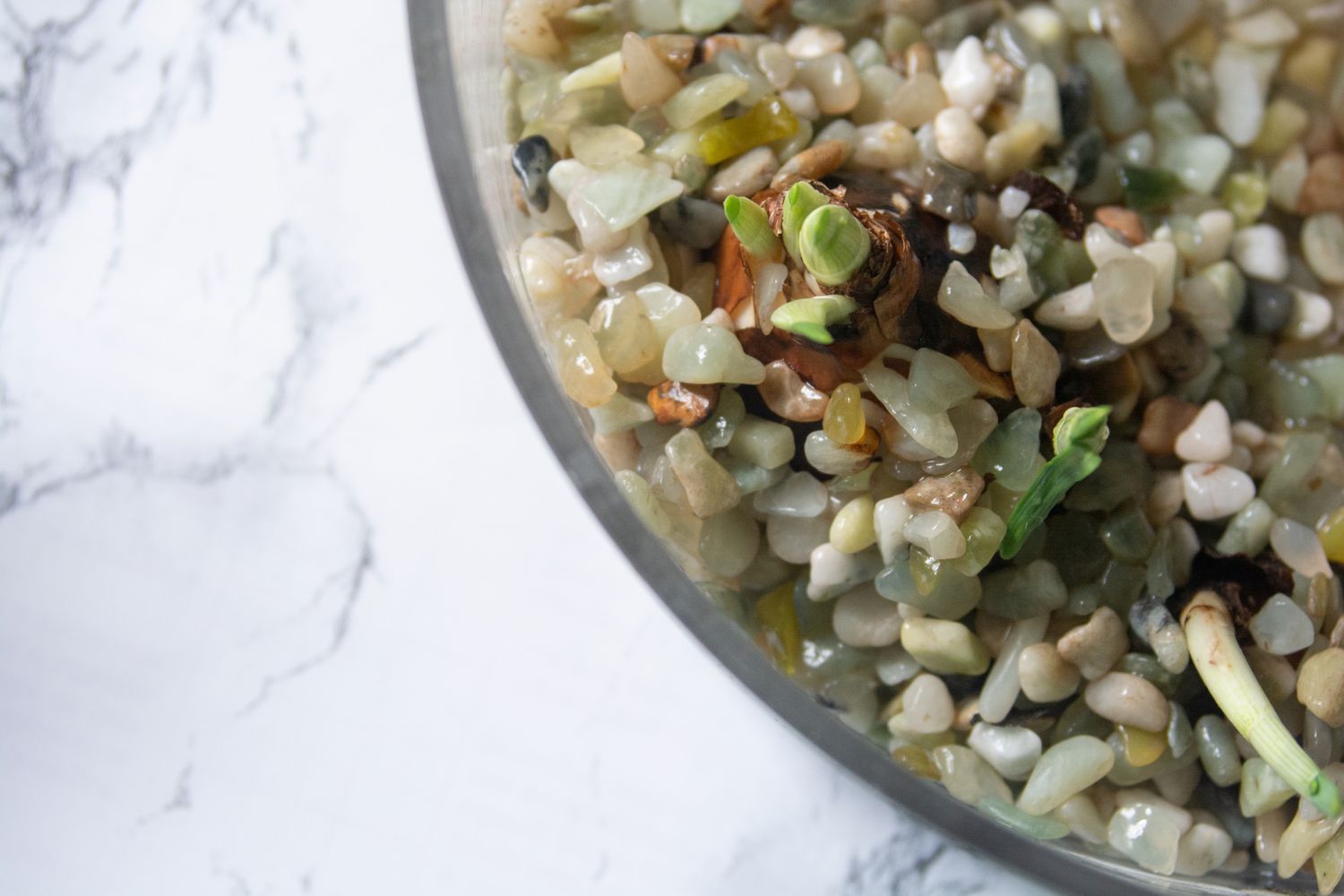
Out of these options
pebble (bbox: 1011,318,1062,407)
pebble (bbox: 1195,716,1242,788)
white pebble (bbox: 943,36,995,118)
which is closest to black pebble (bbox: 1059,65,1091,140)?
white pebble (bbox: 943,36,995,118)

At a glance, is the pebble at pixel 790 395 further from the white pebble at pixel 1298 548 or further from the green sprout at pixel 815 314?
the white pebble at pixel 1298 548

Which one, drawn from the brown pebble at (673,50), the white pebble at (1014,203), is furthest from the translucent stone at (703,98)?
the white pebble at (1014,203)

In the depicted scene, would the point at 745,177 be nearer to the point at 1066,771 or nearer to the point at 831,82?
the point at 831,82

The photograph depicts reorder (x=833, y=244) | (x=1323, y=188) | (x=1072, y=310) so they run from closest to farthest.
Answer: (x=833, y=244) → (x=1072, y=310) → (x=1323, y=188)

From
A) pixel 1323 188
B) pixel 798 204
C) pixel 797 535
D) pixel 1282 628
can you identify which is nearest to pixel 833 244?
pixel 798 204

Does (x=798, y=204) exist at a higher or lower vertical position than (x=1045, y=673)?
higher
